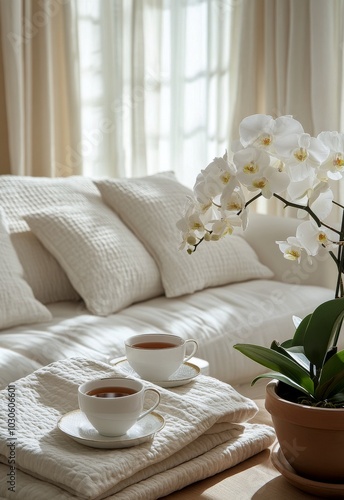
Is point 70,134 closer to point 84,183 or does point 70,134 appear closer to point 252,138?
point 84,183

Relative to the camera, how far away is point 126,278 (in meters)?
2.44

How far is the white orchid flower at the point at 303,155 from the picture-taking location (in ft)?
3.38

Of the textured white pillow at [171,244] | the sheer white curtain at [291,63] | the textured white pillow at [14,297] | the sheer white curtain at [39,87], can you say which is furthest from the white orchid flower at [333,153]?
the sheer white curtain at [39,87]

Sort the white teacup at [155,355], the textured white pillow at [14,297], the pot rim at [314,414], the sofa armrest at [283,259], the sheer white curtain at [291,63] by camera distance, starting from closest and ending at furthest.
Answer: the pot rim at [314,414], the white teacup at [155,355], the textured white pillow at [14,297], the sofa armrest at [283,259], the sheer white curtain at [291,63]

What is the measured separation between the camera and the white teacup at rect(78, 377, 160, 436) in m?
1.09

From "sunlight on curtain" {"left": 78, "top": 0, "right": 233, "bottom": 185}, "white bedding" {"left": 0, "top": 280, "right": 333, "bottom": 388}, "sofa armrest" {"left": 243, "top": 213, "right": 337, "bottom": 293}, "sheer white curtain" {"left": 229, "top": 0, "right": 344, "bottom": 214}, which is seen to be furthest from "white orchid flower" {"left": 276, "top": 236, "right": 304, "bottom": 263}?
"sunlight on curtain" {"left": 78, "top": 0, "right": 233, "bottom": 185}

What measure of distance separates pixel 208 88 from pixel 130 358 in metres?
2.60

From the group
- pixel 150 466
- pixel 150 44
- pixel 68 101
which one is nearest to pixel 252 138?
pixel 150 466

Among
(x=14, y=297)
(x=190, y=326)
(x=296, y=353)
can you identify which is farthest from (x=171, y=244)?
(x=296, y=353)

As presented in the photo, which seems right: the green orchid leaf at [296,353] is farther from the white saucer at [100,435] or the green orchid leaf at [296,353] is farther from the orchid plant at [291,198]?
the white saucer at [100,435]

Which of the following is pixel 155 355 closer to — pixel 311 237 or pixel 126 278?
pixel 311 237

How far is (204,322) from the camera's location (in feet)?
7.66

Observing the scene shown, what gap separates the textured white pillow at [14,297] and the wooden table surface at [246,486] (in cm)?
112

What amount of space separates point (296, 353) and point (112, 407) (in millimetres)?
298
